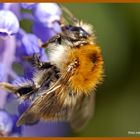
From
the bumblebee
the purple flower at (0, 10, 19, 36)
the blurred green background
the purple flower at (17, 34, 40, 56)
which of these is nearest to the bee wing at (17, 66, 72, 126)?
the bumblebee

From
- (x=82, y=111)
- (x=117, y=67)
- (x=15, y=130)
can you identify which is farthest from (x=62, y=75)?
(x=117, y=67)

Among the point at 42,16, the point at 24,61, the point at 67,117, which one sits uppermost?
the point at 42,16

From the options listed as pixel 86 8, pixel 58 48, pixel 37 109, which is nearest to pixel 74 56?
pixel 58 48

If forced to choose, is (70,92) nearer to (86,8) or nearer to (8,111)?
(8,111)

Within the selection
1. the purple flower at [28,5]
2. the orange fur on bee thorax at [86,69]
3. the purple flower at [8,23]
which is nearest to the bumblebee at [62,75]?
the orange fur on bee thorax at [86,69]

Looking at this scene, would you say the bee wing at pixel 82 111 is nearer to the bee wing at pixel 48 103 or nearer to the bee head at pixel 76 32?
the bee wing at pixel 48 103

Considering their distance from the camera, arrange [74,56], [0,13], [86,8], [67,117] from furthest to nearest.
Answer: [86,8], [67,117], [74,56], [0,13]

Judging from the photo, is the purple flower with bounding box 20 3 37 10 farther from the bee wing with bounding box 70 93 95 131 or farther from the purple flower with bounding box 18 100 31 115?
the bee wing with bounding box 70 93 95 131
